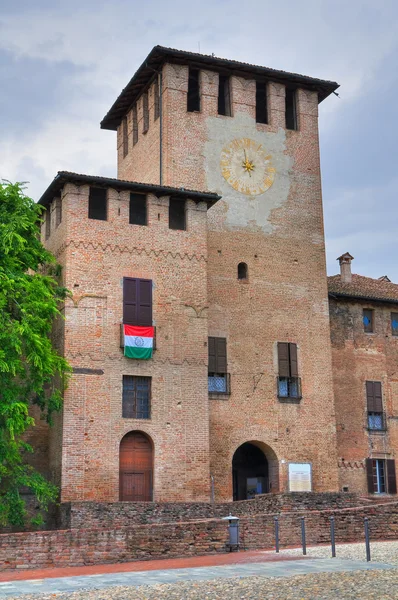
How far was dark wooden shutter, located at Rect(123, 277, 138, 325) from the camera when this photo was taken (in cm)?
2847

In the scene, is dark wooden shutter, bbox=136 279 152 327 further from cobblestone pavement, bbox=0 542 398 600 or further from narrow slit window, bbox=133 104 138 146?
cobblestone pavement, bbox=0 542 398 600

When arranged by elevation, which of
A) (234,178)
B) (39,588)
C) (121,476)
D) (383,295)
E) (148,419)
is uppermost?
(234,178)

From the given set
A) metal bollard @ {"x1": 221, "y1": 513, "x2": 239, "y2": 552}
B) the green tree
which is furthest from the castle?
metal bollard @ {"x1": 221, "y1": 513, "x2": 239, "y2": 552}

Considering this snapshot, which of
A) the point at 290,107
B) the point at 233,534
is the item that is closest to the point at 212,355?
the point at 233,534

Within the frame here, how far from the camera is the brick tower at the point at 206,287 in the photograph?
27766 millimetres

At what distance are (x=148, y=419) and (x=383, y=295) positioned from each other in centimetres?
1433

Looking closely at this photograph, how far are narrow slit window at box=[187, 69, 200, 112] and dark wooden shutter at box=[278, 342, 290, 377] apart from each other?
394 inches

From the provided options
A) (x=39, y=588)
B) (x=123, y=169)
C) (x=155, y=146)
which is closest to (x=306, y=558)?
(x=39, y=588)

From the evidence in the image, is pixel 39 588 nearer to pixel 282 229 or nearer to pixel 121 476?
pixel 121 476

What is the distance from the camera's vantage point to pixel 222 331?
31.4 metres

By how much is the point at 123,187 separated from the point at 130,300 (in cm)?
392

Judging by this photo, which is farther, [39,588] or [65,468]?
[65,468]

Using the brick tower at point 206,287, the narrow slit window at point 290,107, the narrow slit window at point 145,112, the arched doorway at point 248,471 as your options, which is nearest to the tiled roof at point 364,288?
the brick tower at point 206,287

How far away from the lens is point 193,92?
3456 cm
